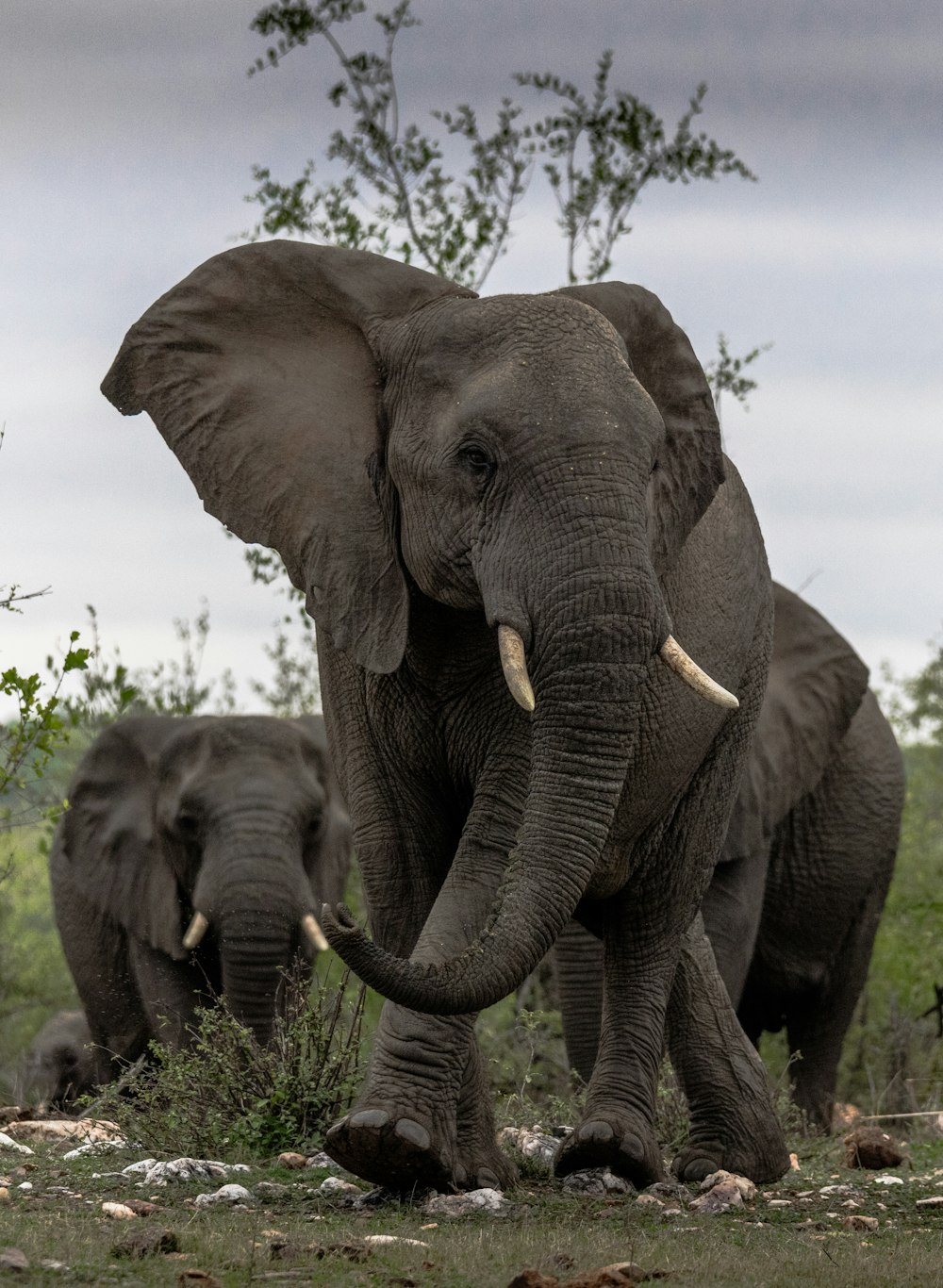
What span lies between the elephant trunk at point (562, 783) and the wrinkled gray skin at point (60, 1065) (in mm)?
8896

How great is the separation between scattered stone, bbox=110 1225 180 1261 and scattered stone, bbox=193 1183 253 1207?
106cm

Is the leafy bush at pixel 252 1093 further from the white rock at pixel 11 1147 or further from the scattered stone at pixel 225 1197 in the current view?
the scattered stone at pixel 225 1197

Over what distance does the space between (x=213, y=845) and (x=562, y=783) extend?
5614 mm

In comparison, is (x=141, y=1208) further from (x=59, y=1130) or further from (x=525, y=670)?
(x=59, y=1130)

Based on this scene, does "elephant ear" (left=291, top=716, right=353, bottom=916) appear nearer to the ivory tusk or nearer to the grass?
the grass

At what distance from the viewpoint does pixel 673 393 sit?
27.1 ft

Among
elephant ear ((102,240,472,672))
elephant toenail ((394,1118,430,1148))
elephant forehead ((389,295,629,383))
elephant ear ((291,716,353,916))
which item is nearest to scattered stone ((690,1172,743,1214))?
elephant toenail ((394,1118,430,1148))

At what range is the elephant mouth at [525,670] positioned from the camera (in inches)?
267

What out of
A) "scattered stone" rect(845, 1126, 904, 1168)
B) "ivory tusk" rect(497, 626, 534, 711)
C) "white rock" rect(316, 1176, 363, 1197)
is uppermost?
"ivory tusk" rect(497, 626, 534, 711)

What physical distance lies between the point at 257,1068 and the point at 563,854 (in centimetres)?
228

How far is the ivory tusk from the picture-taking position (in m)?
6.74

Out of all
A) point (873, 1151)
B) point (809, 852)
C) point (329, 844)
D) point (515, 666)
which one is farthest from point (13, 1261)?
point (809, 852)

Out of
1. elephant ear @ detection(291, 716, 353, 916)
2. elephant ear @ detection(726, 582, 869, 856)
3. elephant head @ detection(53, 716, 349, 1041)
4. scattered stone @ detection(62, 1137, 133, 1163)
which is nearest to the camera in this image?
scattered stone @ detection(62, 1137, 133, 1163)

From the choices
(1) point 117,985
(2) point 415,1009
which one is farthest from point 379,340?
(1) point 117,985
